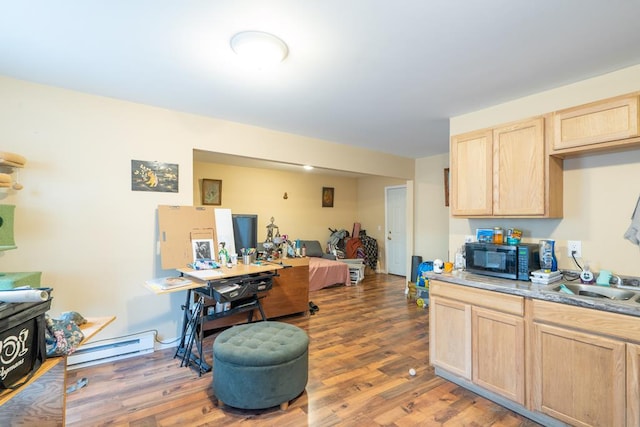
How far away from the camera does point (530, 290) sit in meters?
2.06

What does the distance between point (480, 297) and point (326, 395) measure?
140 centimetres

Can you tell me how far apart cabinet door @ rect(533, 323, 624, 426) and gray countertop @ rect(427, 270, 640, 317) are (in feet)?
0.61

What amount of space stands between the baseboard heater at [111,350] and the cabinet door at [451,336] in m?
2.72

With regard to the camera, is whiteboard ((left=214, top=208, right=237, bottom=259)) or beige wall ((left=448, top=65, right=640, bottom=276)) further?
whiteboard ((left=214, top=208, right=237, bottom=259))

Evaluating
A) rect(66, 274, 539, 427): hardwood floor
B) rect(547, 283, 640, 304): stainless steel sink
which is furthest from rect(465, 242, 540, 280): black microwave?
rect(66, 274, 539, 427): hardwood floor

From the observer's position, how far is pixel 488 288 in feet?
7.38

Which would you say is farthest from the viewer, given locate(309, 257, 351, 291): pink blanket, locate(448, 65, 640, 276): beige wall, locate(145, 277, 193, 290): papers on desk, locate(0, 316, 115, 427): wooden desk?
locate(309, 257, 351, 291): pink blanket

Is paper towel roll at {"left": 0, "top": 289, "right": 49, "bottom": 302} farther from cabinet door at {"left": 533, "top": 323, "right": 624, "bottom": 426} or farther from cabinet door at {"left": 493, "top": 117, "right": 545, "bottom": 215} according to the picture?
cabinet door at {"left": 493, "top": 117, "right": 545, "bottom": 215}

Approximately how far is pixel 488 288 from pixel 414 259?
3523mm

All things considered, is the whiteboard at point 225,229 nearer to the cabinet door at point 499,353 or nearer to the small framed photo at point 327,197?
the cabinet door at point 499,353

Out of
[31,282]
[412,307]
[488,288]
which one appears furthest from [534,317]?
[31,282]

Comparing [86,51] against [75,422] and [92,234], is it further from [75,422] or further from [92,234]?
[75,422]

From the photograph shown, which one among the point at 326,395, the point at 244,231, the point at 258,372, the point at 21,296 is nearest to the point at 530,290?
the point at 326,395

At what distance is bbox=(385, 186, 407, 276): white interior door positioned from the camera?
22.9 ft
